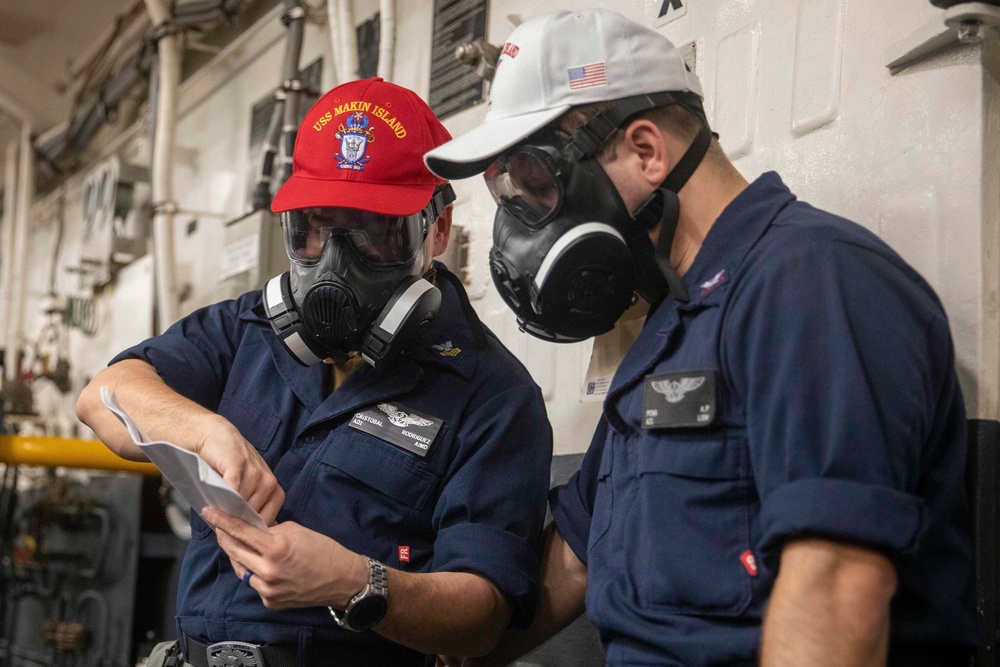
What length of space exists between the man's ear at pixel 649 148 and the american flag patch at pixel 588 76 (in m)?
0.08

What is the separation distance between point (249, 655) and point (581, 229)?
88 centimetres

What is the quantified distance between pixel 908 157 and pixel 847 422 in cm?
64

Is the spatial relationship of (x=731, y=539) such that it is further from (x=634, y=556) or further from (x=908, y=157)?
(x=908, y=157)

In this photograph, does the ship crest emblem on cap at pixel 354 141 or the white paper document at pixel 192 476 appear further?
the ship crest emblem on cap at pixel 354 141

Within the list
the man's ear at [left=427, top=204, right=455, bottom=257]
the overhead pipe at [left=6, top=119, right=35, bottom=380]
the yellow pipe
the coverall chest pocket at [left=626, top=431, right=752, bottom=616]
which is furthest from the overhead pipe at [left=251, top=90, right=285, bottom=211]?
the overhead pipe at [left=6, top=119, right=35, bottom=380]

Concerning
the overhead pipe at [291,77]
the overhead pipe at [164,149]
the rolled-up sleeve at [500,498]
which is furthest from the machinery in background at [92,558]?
the rolled-up sleeve at [500,498]

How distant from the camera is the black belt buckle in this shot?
66.2 inches

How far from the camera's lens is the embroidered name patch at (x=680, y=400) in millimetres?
1294

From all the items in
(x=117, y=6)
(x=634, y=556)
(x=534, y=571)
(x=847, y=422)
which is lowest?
(x=534, y=571)

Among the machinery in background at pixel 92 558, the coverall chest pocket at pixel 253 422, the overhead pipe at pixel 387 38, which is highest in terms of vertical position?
the overhead pipe at pixel 387 38

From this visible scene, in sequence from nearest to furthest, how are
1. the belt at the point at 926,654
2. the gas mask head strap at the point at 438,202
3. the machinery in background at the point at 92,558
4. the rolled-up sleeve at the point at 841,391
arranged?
the rolled-up sleeve at the point at 841,391
the belt at the point at 926,654
the gas mask head strap at the point at 438,202
the machinery in background at the point at 92,558

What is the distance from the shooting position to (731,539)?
1255 millimetres

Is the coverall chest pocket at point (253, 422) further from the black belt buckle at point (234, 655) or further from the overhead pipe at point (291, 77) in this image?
the overhead pipe at point (291, 77)

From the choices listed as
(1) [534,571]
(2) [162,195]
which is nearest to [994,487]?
(1) [534,571]
